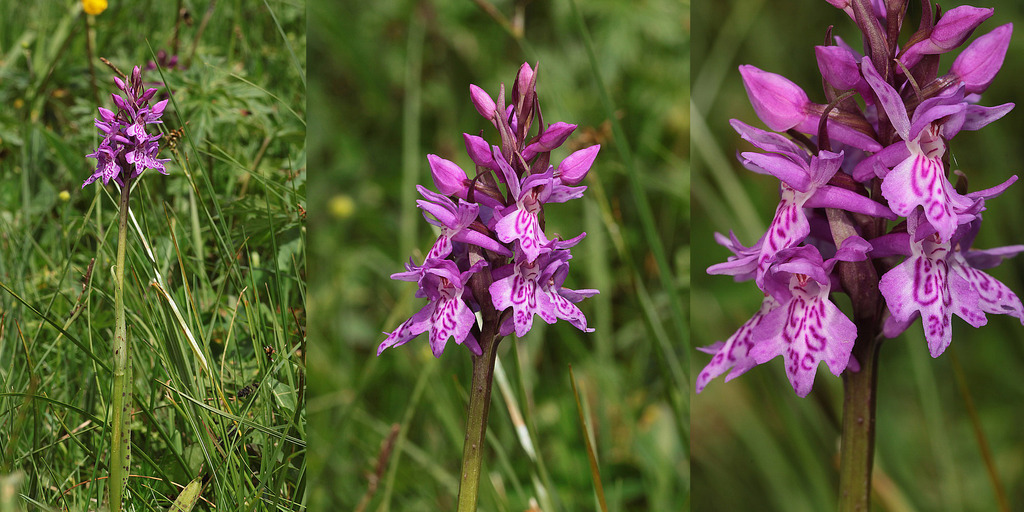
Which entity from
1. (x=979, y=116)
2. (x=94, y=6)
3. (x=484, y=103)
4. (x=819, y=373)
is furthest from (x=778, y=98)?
(x=94, y=6)

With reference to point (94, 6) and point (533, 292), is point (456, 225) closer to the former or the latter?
point (533, 292)

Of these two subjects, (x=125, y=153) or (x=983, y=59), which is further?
(x=125, y=153)

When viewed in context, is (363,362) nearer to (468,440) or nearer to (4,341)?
(4,341)

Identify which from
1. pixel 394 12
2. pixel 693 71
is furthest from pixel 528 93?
pixel 394 12

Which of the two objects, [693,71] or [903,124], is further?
[693,71]

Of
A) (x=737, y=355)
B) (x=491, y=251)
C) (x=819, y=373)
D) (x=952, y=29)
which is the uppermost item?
(x=952, y=29)

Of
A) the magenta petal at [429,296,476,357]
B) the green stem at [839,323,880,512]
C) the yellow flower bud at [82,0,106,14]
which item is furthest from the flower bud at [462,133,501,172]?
the yellow flower bud at [82,0,106,14]
